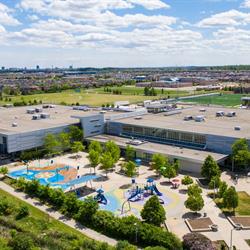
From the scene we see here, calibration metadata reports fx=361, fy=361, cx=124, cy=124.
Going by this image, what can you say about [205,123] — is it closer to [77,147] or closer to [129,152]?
[129,152]

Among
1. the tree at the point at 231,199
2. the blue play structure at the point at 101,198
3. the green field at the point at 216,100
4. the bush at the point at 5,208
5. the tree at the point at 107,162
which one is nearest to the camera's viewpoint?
the tree at the point at 231,199

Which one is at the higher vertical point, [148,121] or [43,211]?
[148,121]

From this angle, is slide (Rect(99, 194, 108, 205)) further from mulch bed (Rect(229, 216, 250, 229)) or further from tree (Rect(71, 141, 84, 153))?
tree (Rect(71, 141, 84, 153))

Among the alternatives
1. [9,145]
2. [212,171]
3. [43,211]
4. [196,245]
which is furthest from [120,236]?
[9,145]

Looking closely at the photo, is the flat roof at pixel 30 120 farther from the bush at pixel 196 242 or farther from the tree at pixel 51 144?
the bush at pixel 196 242

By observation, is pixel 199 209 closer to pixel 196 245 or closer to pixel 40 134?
pixel 196 245

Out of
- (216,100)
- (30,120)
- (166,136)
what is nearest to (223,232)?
(166,136)

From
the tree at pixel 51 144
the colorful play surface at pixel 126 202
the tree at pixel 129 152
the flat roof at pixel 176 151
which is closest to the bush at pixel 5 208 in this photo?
the colorful play surface at pixel 126 202
